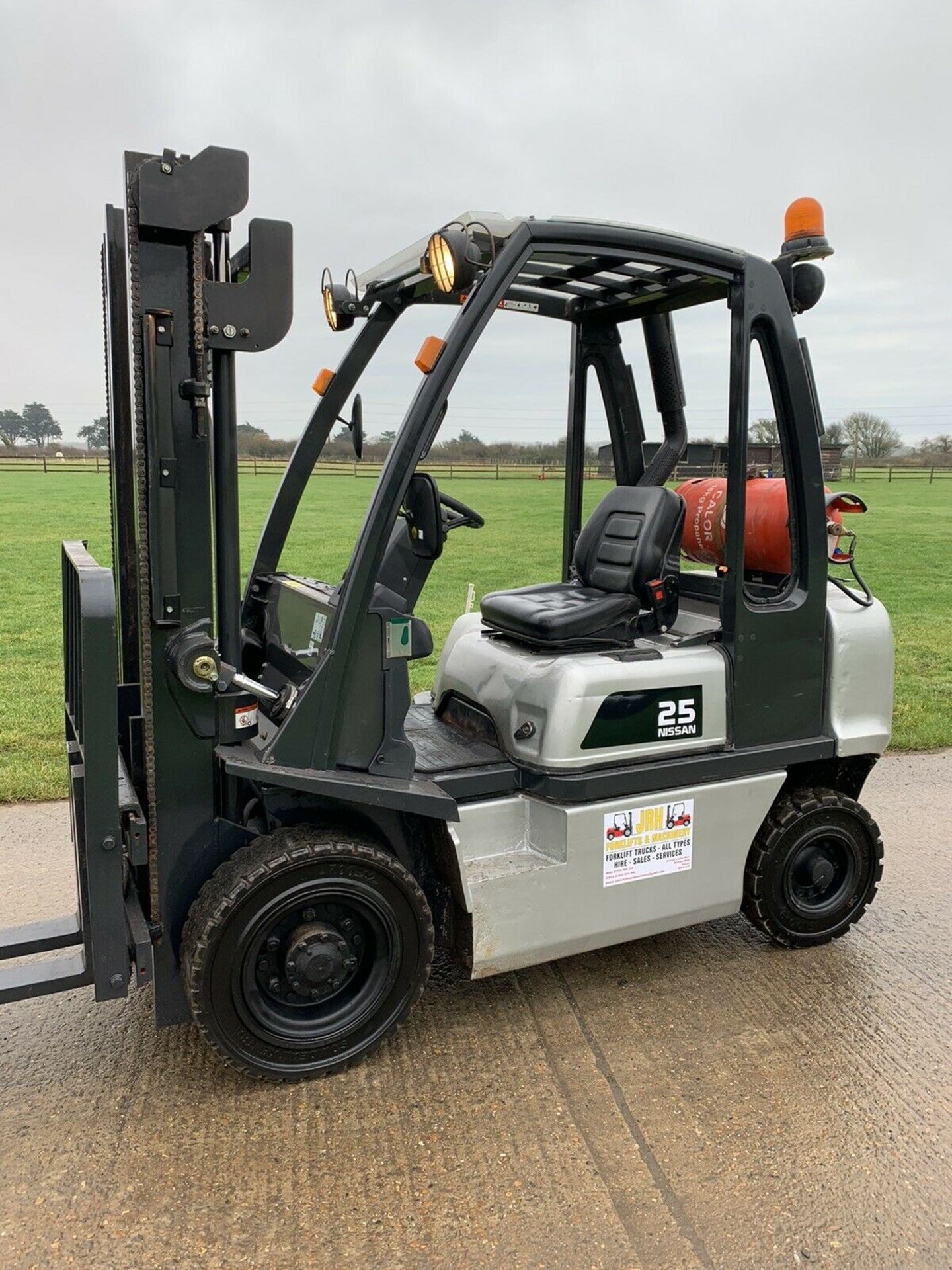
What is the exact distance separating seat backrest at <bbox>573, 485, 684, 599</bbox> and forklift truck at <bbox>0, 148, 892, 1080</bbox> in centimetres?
2

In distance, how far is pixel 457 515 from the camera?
12.1 ft

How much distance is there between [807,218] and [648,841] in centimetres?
233

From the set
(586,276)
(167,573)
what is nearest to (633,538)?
(586,276)

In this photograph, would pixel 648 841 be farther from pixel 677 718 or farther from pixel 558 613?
pixel 558 613

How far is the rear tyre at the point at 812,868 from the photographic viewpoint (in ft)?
13.0

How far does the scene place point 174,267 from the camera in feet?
9.37

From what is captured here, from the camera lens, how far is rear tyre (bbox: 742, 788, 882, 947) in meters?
3.97

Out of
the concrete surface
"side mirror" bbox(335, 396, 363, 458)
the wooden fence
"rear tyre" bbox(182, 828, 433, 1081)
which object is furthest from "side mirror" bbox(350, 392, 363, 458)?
the wooden fence

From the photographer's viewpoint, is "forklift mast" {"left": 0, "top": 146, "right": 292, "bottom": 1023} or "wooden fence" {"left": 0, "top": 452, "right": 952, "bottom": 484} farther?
A: "wooden fence" {"left": 0, "top": 452, "right": 952, "bottom": 484}

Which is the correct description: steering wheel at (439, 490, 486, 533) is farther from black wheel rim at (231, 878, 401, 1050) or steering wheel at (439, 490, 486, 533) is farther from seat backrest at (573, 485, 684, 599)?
black wheel rim at (231, 878, 401, 1050)

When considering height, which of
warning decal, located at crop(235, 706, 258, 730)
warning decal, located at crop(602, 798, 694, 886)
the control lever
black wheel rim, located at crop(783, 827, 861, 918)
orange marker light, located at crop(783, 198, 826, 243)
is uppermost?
orange marker light, located at crop(783, 198, 826, 243)

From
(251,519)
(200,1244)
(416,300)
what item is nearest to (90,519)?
(251,519)

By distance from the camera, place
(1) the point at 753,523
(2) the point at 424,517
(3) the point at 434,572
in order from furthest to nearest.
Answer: (3) the point at 434,572 < (1) the point at 753,523 < (2) the point at 424,517

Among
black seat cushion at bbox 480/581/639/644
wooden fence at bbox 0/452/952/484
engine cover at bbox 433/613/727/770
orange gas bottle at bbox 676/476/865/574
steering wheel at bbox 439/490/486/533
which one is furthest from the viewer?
wooden fence at bbox 0/452/952/484
